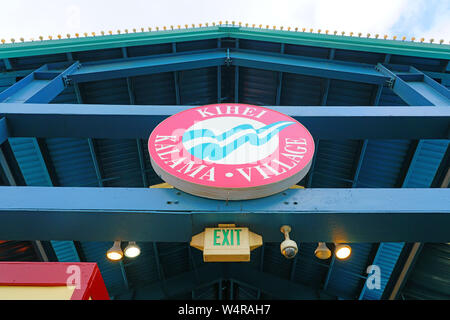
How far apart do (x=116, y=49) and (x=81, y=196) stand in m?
5.06

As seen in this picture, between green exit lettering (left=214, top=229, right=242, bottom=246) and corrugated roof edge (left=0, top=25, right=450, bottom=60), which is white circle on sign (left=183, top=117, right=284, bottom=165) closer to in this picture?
green exit lettering (left=214, top=229, right=242, bottom=246)

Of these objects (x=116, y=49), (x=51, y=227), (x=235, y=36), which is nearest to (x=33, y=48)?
(x=116, y=49)

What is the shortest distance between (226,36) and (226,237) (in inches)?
243

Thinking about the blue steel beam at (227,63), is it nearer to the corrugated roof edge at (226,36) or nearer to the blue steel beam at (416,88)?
→ the blue steel beam at (416,88)

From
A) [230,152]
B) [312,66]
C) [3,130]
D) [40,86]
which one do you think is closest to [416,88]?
[312,66]

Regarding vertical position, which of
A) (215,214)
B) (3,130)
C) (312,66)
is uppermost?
(312,66)

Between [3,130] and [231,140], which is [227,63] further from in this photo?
[3,130]

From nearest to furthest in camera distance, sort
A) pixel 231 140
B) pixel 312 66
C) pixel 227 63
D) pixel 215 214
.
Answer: pixel 215 214 < pixel 231 140 < pixel 312 66 < pixel 227 63

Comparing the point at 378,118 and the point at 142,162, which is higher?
the point at 378,118

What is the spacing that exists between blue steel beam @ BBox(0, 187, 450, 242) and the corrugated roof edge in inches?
175

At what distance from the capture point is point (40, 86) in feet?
19.5

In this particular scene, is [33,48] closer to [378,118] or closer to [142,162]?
[142,162]
